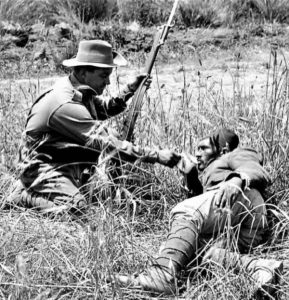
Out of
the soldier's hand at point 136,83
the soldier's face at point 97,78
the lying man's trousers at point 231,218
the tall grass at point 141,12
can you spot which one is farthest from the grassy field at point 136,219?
the tall grass at point 141,12

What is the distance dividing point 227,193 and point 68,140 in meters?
1.42

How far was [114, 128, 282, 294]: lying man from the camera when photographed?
455cm

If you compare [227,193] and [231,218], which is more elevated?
[227,193]

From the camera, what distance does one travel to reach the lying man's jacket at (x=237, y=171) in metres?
5.00

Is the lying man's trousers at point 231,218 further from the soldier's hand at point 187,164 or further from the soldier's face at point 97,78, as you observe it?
the soldier's face at point 97,78

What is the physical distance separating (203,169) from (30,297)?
5.11ft

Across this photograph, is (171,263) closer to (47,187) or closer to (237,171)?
(237,171)

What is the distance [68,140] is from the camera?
584 cm

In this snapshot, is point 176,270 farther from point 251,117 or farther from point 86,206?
point 251,117

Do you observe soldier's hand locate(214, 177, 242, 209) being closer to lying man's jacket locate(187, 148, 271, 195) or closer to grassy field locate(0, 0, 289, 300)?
lying man's jacket locate(187, 148, 271, 195)

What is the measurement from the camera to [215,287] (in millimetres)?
4543

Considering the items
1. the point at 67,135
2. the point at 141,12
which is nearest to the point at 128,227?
the point at 67,135

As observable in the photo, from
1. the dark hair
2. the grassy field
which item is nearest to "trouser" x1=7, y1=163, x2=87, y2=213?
the grassy field

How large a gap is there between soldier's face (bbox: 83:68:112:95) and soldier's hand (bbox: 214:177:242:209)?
Answer: 4.57 feet
